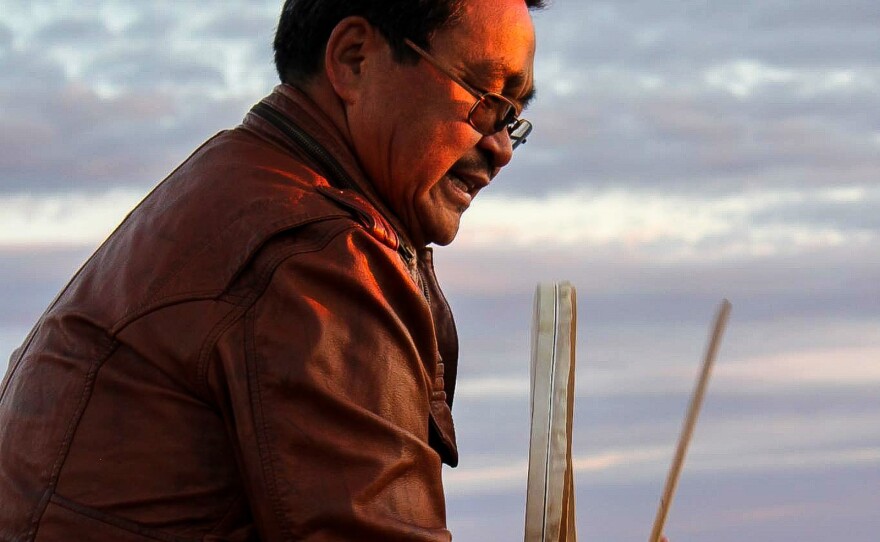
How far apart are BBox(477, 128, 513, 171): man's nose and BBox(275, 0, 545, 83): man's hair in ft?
0.93

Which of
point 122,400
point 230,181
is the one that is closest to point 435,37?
point 230,181

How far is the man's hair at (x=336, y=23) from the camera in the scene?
3277mm

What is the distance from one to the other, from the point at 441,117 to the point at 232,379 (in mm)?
917

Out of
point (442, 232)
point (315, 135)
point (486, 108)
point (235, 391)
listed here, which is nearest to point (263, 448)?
point (235, 391)

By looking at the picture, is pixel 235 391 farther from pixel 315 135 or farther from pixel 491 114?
pixel 491 114

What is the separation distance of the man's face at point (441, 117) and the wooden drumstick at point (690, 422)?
2.13ft

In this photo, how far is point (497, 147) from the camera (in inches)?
136

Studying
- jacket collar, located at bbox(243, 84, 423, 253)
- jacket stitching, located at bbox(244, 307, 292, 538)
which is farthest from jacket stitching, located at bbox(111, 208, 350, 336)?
jacket collar, located at bbox(243, 84, 423, 253)

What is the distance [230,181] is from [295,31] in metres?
0.61

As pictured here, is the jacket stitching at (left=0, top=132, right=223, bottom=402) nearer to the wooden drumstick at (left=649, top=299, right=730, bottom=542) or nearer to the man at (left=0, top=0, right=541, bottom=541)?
the man at (left=0, top=0, right=541, bottom=541)

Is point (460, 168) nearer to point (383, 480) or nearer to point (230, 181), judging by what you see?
point (230, 181)

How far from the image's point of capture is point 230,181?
116 inches

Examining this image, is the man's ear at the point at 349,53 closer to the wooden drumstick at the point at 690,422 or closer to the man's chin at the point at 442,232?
the man's chin at the point at 442,232

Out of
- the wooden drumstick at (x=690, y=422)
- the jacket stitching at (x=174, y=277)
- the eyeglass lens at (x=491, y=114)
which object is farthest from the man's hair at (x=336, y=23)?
the wooden drumstick at (x=690, y=422)
